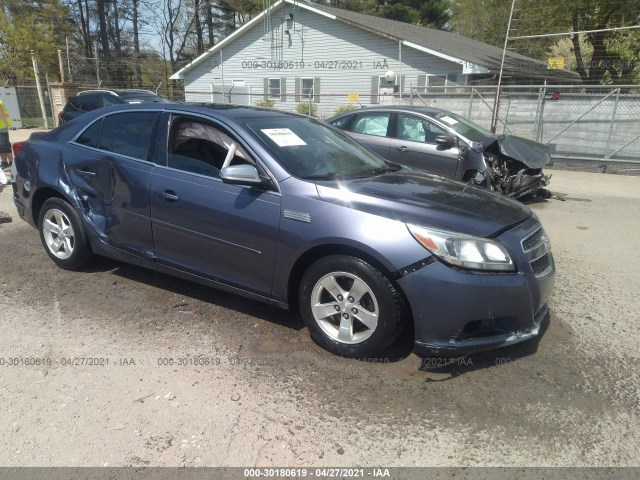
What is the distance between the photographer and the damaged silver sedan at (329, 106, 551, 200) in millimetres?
7582

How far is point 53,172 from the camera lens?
14.8ft

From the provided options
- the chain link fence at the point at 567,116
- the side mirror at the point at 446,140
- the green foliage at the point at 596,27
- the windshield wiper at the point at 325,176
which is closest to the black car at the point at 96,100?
the chain link fence at the point at 567,116

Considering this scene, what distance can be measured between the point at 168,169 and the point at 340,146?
1443mm

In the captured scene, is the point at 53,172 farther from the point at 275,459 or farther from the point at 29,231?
the point at 275,459

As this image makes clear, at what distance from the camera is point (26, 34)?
23.2 meters

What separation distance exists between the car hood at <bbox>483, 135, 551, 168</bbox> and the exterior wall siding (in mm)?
12387

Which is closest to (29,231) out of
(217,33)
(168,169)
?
(168,169)

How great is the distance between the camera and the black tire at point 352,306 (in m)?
3.01

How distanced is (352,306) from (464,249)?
31.2 inches

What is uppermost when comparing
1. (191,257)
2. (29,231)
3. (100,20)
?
(100,20)

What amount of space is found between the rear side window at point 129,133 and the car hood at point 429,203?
5.44 feet

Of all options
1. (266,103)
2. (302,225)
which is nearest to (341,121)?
(302,225)

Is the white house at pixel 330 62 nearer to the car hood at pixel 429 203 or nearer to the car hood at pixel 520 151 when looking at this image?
the car hood at pixel 520 151

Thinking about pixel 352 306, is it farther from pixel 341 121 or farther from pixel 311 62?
pixel 311 62
